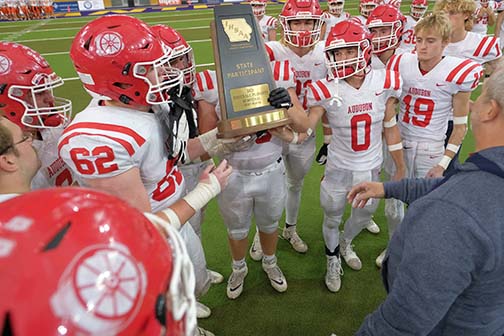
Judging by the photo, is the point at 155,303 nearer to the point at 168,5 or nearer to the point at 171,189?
the point at 171,189

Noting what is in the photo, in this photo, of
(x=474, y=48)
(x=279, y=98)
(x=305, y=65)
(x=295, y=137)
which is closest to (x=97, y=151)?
(x=279, y=98)

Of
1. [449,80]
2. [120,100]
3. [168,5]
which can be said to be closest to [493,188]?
[120,100]

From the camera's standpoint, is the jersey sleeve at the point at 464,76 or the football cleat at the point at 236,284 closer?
the jersey sleeve at the point at 464,76

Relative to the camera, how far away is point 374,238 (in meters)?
3.13

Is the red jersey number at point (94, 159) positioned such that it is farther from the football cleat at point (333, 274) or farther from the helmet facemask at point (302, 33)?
the helmet facemask at point (302, 33)

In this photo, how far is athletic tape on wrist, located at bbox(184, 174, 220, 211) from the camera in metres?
1.61

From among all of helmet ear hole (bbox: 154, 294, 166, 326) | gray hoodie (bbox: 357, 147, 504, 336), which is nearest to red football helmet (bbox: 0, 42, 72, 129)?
helmet ear hole (bbox: 154, 294, 166, 326)

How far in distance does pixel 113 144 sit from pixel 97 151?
0.06 meters

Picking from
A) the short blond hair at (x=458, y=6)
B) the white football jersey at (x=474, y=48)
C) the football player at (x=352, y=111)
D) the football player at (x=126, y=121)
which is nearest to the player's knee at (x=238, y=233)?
the football player at (x=352, y=111)

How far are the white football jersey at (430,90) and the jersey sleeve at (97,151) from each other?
79.0 inches

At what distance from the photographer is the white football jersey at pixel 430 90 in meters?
2.46

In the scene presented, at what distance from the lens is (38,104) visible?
1845 mm

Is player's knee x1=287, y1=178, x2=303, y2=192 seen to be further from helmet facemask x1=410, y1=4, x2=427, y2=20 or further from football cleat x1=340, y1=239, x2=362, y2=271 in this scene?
helmet facemask x1=410, y1=4, x2=427, y2=20

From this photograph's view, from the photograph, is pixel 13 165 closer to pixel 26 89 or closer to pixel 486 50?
pixel 26 89
